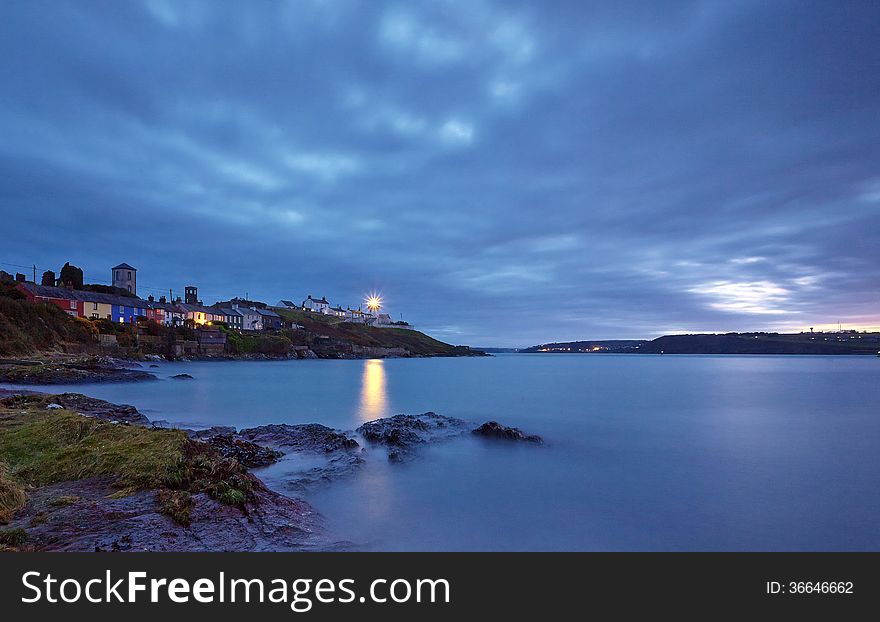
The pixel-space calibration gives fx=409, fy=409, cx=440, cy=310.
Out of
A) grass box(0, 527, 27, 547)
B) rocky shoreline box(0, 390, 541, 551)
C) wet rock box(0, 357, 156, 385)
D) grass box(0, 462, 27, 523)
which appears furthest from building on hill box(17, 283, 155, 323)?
grass box(0, 527, 27, 547)

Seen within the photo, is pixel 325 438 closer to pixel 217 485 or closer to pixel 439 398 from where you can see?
pixel 217 485

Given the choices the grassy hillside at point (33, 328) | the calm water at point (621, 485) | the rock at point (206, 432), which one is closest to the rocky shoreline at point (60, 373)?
the grassy hillside at point (33, 328)

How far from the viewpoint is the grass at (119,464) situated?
6566mm

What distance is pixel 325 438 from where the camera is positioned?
45.9ft

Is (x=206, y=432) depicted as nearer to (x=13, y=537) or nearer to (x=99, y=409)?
(x=99, y=409)

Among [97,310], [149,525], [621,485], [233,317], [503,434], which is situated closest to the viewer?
[149,525]

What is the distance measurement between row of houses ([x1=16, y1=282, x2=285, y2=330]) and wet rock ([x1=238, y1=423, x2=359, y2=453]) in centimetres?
6276

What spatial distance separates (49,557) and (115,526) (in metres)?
1.12

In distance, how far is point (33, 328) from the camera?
46906 mm

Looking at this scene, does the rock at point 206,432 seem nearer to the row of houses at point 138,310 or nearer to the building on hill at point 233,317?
the row of houses at point 138,310

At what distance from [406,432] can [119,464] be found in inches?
358

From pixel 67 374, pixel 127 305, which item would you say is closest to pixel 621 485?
pixel 67 374

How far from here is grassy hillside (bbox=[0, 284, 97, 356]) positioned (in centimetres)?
4175

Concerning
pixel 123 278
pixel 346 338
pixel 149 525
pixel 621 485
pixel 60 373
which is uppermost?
pixel 123 278
